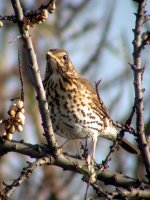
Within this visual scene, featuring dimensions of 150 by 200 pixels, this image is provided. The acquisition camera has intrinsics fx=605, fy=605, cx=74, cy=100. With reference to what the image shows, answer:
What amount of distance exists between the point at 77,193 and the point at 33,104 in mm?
1295

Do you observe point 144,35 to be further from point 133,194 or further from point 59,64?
point 59,64

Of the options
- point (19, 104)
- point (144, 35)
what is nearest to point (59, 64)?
point (19, 104)

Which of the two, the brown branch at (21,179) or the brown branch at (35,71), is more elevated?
the brown branch at (35,71)

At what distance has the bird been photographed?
5.34 metres

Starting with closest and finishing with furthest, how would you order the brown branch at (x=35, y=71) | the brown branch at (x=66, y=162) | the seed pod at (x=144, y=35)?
the seed pod at (x=144, y=35)
the brown branch at (x=35, y=71)
the brown branch at (x=66, y=162)

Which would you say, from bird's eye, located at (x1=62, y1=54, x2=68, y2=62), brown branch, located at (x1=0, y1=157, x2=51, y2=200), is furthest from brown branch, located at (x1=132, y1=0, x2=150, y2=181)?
bird's eye, located at (x1=62, y1=54, x2=68, y2=62)

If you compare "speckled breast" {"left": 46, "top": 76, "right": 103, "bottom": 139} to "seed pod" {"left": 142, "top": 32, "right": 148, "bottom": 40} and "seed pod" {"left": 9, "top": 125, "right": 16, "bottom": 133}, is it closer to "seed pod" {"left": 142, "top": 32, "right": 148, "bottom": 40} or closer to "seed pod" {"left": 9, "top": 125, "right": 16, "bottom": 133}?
"seed pod" {"left": 9, "top": 125, "right": 16, "bottom": 133}

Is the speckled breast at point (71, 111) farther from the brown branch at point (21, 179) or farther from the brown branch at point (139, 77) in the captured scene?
the brown branch at point (139, 77)

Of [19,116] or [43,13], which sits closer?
[43,13]

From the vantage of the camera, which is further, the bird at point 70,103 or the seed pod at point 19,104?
the bird at point 70,103

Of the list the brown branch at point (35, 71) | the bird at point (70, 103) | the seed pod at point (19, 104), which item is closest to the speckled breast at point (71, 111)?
the bird at point (70, 103)

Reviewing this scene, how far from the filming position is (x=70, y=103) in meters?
5.41

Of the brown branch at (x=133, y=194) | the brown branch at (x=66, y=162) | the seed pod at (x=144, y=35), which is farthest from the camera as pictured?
the brown branch at (x=66, y=162)

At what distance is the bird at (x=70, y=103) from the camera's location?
5.34 meters
